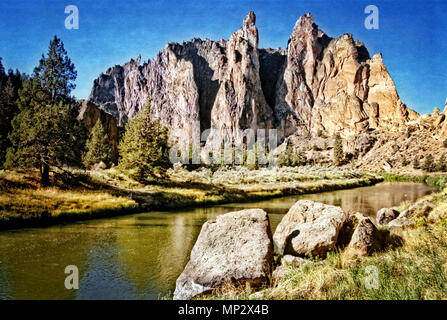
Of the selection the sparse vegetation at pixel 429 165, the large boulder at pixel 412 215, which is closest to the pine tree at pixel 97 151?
the large boulder at pixel 412 215

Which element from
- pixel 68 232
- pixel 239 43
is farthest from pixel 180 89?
pixel 68 232

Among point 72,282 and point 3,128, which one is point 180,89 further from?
point 72,282

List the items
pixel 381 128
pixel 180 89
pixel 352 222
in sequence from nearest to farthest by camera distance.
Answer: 1. pixel 352 222
2. pixel 381 128
3. pixel 180 89

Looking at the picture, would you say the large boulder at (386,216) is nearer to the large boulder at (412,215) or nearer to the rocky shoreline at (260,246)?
the large boulder at (412,215)

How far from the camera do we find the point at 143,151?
3447 centimetres

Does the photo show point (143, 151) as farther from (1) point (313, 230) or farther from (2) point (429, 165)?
(2) point (429, 165)

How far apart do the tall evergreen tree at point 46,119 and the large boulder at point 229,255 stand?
65.7 ft

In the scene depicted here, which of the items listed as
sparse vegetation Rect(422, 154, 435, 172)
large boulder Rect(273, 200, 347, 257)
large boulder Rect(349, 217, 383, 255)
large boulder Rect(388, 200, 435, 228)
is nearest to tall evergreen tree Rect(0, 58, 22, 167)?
large boulder Rect(273, 200, 347, 257)

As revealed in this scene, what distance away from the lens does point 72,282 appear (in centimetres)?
976

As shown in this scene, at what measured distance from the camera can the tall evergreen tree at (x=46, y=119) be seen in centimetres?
2359

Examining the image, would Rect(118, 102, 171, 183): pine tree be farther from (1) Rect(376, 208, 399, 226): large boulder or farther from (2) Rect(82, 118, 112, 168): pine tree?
(2) Rect(82, 118, 112, 168): pine tree

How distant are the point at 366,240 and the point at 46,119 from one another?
25113 mm

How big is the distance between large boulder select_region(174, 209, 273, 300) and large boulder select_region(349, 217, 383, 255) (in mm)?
3154
